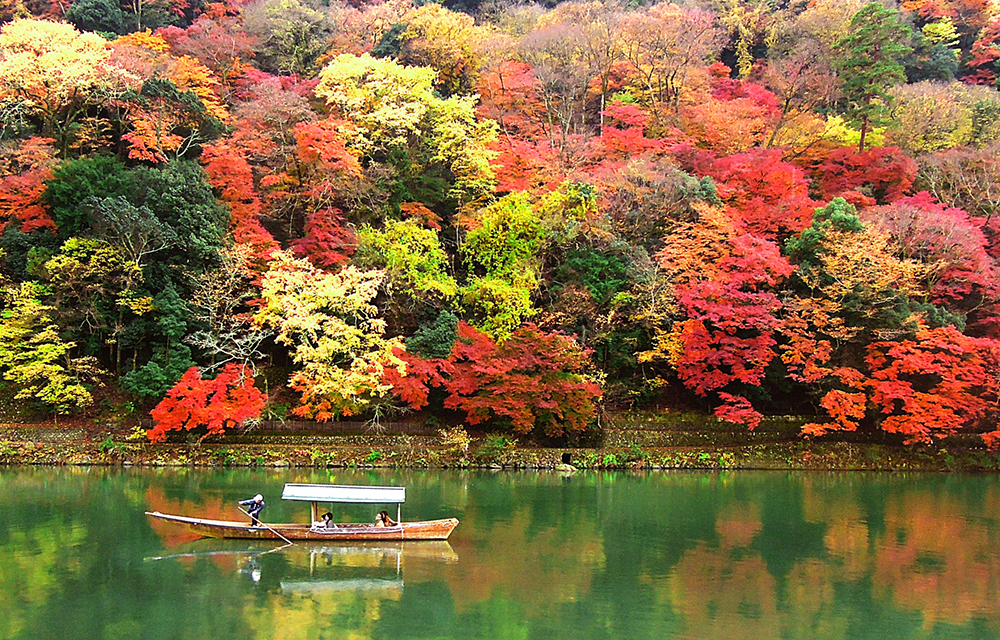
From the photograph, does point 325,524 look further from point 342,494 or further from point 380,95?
point 380,95

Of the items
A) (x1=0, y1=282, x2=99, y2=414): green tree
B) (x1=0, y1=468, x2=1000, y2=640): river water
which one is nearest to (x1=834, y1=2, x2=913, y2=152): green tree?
(x1=0, y1=468, x2=1000, y2=640): river water

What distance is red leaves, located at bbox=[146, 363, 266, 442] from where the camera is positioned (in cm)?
2566

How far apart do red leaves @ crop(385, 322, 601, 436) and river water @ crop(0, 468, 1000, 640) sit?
169 inches

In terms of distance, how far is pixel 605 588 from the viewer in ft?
44.4

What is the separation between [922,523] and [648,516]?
7008 millimetres

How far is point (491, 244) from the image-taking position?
3155cm

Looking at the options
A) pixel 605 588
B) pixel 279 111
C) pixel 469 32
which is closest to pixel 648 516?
pixel 605 588

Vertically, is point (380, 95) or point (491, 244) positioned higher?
point (380, 95)

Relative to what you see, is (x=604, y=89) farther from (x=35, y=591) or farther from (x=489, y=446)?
(x=35, y=591)

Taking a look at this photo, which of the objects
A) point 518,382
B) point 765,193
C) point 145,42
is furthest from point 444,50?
point 518,382

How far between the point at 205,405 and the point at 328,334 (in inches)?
192

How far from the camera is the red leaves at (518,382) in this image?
87.9ft

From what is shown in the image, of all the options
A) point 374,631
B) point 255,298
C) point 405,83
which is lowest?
point 374,631

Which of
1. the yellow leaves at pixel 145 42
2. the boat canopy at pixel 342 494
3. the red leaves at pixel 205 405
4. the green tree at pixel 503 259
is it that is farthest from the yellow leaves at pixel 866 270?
the yellow leaves at pixel 145 42
